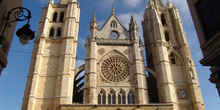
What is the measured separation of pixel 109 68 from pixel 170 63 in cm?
711

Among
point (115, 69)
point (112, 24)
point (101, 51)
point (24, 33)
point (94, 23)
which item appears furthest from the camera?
point (112, 24)

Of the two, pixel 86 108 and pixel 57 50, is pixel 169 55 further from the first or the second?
pixel 57 50

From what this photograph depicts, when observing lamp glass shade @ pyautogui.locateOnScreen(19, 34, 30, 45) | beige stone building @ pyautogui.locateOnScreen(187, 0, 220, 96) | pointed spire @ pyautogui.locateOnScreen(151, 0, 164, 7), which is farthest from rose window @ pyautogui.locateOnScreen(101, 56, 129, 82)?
lamp glass shade @ pyautogui.locateOnScreen(19, 34, 30, 45)

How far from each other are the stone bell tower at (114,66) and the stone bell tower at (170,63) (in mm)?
1892

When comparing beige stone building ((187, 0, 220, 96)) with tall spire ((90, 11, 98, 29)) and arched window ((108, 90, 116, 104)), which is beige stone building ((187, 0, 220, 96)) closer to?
arched window ((108, 90, 116, 104))

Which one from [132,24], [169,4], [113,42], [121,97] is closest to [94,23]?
[113,42]

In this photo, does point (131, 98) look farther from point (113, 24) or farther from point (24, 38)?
point (24, 38)

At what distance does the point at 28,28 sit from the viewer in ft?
15.5

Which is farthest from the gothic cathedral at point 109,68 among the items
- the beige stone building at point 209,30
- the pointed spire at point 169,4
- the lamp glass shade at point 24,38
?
the lamp glass shade at point 24,38

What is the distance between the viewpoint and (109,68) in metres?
20.1

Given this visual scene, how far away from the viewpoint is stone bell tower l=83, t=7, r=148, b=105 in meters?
18.3

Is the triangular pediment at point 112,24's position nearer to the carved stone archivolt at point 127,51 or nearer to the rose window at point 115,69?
the carved stone archivolt at point 127,51

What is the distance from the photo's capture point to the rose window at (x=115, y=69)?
64.4 feet

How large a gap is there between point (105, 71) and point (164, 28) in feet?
33.6
